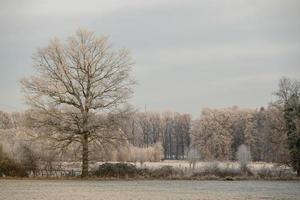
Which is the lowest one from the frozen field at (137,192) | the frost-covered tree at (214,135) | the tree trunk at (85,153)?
the frozen field at (137,192)

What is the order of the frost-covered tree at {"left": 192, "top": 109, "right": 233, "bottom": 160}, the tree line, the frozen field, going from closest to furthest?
the frozen field < the tree line < the frost-covered tree at {"left": 192, "top": 109, "right": 233, "bottom": 160}

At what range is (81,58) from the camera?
148 ft

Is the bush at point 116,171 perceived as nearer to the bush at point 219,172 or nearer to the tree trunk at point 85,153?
the tree trunk at point 85,153

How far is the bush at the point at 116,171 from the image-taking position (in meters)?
46.3

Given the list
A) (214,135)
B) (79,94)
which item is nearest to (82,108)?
(79,94)

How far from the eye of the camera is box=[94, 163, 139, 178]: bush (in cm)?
4631

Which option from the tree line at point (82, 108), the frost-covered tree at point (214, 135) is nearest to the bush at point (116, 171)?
the tree line at point (82, 108)

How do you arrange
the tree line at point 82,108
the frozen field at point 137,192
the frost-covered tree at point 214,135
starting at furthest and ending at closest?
the frost-covered tree at point 214,135 < the tree line at point 82,108 < the frozen field at point 137,192

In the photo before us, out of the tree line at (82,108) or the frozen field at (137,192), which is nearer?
the frozen field at (137,192)

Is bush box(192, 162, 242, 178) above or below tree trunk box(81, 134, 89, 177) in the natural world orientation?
below

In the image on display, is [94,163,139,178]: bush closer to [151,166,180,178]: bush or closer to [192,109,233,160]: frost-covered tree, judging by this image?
[151,166,180,178]: bush

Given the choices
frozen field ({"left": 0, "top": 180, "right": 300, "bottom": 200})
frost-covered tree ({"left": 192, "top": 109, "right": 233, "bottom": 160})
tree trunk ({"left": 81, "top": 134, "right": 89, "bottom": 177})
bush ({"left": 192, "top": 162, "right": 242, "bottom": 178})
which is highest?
frost-covered tree ({"left": 192, "top": 109, "right": 233, "bottom": 160})

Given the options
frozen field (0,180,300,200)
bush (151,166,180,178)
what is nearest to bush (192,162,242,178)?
bush (151,166,180,178)

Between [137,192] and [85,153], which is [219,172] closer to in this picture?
[85,153]
